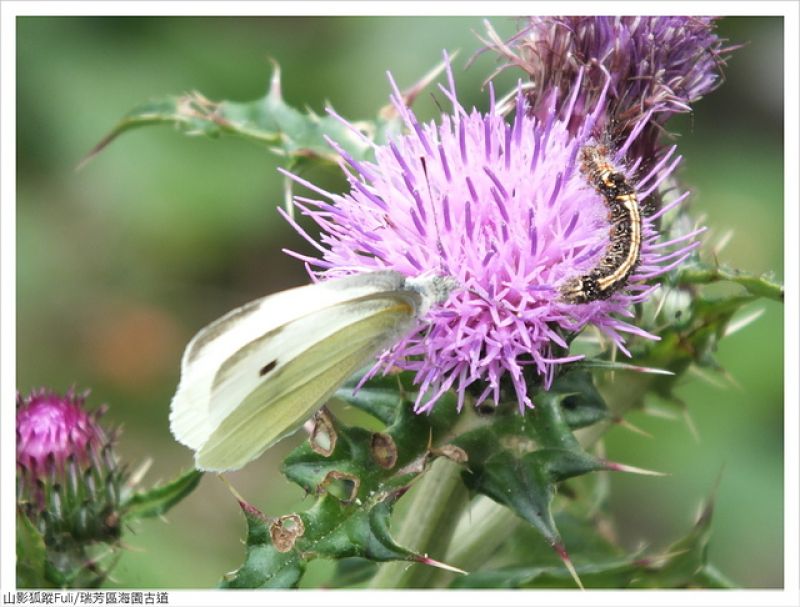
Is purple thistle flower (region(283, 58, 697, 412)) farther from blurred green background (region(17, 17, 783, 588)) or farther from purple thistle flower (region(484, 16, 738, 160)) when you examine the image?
blurred green background (region(17, 17, 783, 588))

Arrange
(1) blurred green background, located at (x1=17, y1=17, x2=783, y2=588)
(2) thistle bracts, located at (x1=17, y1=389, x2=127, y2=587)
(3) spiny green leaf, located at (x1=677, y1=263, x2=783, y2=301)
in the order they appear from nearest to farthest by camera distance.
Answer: (3) spiny green leaf, located at (x1=677, y1=263, x2=783, y2=301) → (2) thistle bracts, located at (x1=17, y1=389, x2=127, y2=587) → (1) blurred green background, located at (x1=17, y1=17, x2=783, y2=588)

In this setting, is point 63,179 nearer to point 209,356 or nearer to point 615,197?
point 209,356

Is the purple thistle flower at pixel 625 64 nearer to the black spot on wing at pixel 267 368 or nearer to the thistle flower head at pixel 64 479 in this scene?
the black spot on wing at pixel 267 368

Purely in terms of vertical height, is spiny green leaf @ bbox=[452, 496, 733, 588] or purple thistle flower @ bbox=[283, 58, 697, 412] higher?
purple thistle flower @ bbox=[283, 58, 697, 412]

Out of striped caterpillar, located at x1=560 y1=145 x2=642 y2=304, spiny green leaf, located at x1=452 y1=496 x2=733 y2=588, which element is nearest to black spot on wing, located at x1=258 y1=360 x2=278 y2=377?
striped caterpillar, located at x1=560 y1=145 x2=642 y2=304

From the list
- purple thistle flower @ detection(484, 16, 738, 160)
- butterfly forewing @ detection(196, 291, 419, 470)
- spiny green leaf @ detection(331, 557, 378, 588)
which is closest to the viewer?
butterfly forewing @ detection(196, 291, 419, 470)

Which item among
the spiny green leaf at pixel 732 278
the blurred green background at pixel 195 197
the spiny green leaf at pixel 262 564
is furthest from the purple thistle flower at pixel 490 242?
the blurred green background at pixel 195 197

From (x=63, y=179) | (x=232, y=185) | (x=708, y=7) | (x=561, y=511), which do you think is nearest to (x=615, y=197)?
(x=708, y=7)
